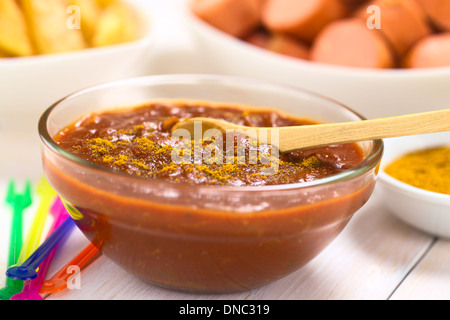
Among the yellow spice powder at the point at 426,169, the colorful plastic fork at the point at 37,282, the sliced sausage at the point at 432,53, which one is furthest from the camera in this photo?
the sliced sausage at the point at 432,53

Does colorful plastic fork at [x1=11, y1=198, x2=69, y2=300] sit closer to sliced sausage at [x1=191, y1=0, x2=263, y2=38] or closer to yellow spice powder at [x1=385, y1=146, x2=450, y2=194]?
yellow spice powder at [x1=385, y1=146, x2=450, y2=194]

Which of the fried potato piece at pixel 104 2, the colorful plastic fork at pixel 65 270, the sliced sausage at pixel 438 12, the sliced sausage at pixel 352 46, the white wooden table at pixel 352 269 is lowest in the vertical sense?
the white wooden table at pixel 352 269

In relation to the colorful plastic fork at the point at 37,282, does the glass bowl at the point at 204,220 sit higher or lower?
higher

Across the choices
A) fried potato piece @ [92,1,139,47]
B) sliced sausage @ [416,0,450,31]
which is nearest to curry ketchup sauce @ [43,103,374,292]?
fried potato piece @ [92,1,139,47]

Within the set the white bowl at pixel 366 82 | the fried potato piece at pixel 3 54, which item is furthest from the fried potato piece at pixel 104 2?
the white bowl at pixel 366 82

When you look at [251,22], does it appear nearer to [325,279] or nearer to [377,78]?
[377,78]

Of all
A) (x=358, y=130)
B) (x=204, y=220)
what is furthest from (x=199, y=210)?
(x=358, y=130)

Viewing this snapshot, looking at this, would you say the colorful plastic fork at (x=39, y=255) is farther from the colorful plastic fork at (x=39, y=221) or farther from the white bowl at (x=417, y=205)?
the white bowl at (x=417, y=205)
